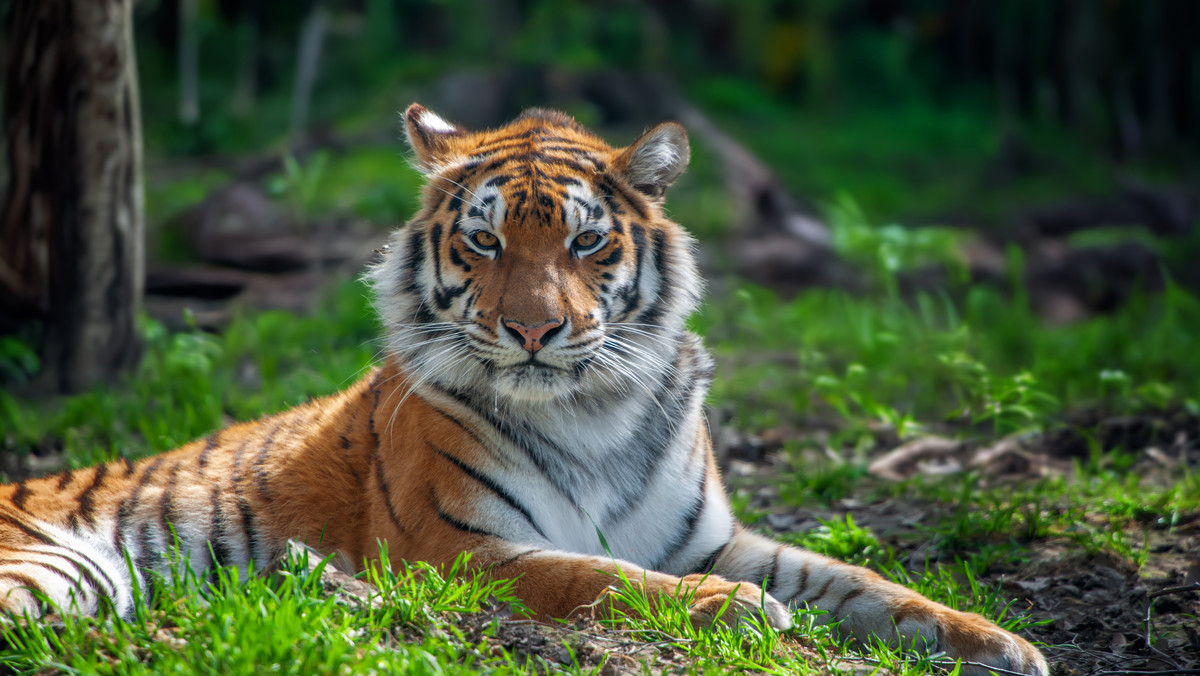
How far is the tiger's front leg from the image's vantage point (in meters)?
2.67

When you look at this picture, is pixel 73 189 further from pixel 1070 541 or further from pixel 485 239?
pixel 1070 541

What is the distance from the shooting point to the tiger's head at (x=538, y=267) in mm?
3066

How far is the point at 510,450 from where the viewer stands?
10.4 ft

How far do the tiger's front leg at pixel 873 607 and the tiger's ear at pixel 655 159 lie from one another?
47.2 inches

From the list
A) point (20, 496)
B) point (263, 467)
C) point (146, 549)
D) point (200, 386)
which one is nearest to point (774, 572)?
point (263, 467)

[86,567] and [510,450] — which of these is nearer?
[86,567]

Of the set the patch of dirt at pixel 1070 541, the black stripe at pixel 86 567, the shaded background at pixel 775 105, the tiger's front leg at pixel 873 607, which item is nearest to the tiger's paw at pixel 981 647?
the tiger's front leg at pixel 873 607

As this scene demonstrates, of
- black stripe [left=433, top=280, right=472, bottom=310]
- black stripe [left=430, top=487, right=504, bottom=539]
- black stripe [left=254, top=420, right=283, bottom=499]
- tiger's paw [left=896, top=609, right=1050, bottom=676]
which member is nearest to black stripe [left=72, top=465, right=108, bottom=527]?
black stripe [left=254, top=420, right=283, bottom=499]

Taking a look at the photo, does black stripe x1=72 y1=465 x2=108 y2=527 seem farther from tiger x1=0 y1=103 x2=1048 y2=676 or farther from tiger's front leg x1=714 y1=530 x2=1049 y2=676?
tiger's front leg x1=714 y1=530 x2=1049 y2=676

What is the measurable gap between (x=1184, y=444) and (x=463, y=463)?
11.1 feet

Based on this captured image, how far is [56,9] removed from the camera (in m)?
5.05

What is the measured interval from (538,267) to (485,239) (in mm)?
226

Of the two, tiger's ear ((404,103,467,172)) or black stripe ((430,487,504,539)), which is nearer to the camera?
black stripe ((430,487,504,539))

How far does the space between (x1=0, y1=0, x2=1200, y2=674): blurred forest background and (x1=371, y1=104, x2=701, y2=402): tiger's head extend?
1113mm
